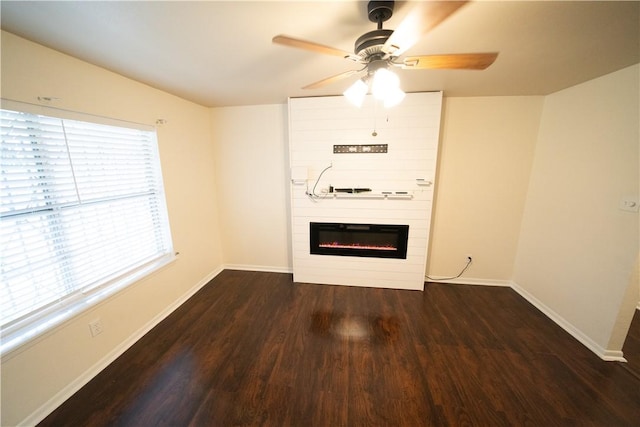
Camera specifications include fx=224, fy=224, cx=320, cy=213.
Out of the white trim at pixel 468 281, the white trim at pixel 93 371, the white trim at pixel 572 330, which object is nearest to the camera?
the white trim at pixel 93 371

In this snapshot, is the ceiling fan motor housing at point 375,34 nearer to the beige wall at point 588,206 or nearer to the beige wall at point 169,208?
the beige wall at point 169,208

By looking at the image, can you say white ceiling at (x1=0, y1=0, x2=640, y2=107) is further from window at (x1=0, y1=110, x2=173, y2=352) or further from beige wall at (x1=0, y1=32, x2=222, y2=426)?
window at (x1=0, y1=110, x2=173, y2=352)

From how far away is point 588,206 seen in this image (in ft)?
6.66

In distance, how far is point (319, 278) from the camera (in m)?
3.08

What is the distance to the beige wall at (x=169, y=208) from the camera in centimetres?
136

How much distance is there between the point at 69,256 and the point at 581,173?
437 centimetres

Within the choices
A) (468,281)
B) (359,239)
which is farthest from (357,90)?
(468,281)

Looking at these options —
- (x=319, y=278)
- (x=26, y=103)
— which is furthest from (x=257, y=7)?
(x=319, y=278)

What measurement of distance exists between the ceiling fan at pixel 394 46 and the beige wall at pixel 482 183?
1.75 m

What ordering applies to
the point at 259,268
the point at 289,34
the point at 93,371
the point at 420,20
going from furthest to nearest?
1. the point at 259,268
2. the point at 93,371
3. the point at 289,34
4. the point at 420,20

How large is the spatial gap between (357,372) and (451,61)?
2166 millimetres

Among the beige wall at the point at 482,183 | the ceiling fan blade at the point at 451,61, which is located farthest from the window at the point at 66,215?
the beige wall at the point at 482,183

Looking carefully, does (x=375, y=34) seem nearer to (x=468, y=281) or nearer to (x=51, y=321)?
(x=51, y=321)

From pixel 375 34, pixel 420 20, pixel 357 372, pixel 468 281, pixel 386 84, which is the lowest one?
pixel 357 372
